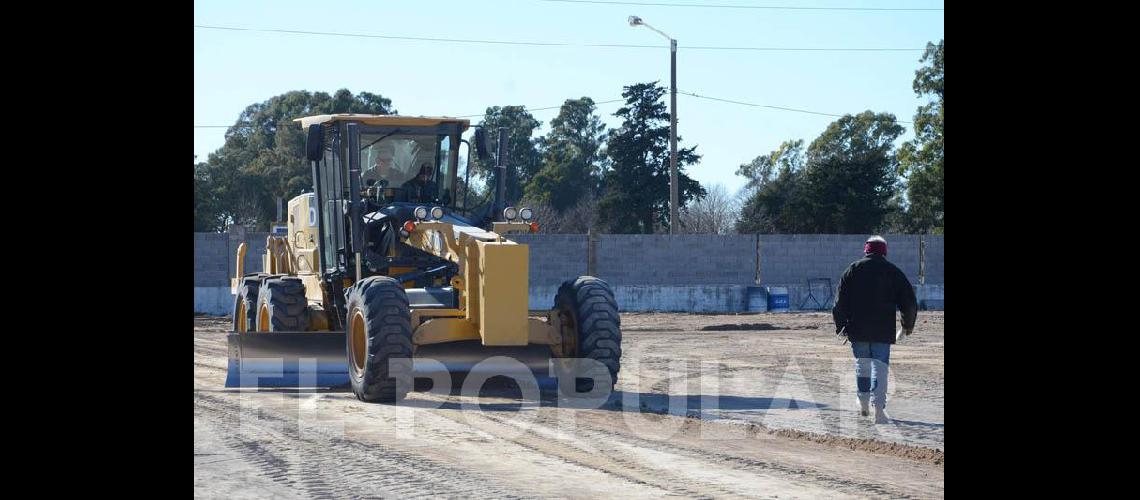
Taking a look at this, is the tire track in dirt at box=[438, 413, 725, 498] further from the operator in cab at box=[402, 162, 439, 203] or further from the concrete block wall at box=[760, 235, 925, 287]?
the concrete block wall at box=[760, 235, 925, 287]

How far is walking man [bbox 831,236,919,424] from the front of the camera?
451 inches

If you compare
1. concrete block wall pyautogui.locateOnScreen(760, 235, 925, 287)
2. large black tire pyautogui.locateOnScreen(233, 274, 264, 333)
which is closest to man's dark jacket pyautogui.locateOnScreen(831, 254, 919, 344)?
large black tire pyautogui.locateOnScreen(233, 274, 264, 333)

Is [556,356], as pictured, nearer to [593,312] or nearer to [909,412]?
[593,312]

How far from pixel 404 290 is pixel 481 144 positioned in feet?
7.74

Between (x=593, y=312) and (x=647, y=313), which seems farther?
(x=647, y=313)

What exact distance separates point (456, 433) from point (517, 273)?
248 centimetres

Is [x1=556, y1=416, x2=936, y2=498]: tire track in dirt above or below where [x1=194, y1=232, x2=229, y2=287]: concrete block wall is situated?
below

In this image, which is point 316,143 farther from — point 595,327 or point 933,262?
point 933,262

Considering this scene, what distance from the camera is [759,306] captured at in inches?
1384

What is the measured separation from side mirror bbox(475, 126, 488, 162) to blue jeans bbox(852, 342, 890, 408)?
516cm

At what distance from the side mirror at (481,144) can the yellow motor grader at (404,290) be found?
0.07 ft

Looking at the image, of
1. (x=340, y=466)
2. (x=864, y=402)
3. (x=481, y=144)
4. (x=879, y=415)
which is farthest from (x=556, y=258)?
(x=340, y=466)

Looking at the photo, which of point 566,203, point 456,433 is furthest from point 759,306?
point 566,203
